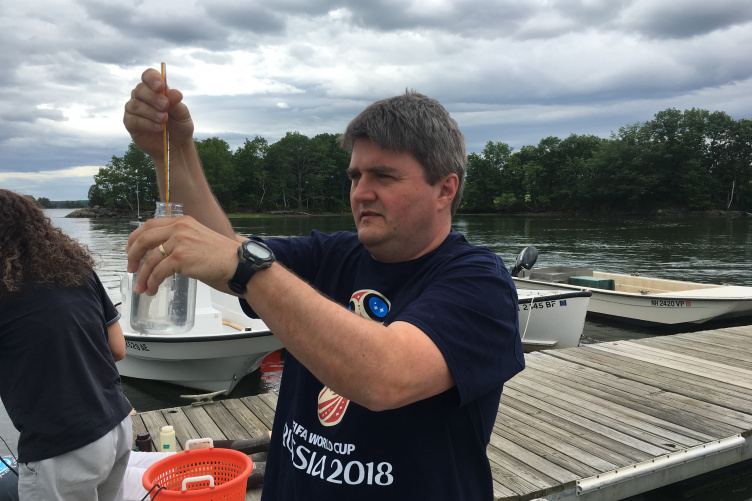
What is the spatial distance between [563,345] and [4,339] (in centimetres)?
1059

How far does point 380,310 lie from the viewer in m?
1.64

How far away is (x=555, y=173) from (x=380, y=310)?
311ft

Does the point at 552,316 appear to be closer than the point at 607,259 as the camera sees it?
Yes

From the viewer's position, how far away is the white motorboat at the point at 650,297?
12883 millimetres

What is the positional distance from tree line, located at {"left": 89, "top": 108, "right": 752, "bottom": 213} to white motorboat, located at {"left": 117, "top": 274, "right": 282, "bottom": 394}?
5037 cm

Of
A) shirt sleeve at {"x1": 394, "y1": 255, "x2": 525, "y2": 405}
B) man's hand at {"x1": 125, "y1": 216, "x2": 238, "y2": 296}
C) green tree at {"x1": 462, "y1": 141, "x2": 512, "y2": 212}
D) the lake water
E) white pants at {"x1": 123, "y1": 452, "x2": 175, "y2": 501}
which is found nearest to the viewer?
man's hand at {"x1": 125, "y1": 216, "x2": 238, "y2": 296}

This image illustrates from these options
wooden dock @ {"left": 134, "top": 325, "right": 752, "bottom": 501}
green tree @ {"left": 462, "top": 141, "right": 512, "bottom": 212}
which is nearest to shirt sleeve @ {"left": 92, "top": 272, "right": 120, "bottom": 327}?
wooden dock @ {"left": 134, "top": 325, "right": 752, "bottom": 501}

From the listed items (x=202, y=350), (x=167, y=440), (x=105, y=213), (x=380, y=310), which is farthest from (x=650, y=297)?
(x=105, y=213)

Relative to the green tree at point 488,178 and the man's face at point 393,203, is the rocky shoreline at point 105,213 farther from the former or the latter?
the man's face at point 393,203

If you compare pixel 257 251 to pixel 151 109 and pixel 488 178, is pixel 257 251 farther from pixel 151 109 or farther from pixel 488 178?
pixel 488 178

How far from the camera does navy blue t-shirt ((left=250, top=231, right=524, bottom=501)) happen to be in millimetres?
1280

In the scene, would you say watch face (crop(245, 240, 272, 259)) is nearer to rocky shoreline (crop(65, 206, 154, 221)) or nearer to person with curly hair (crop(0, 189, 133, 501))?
person with curly hair (crop(0, 189, 133, 501))

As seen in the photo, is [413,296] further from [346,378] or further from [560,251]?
[560,251]

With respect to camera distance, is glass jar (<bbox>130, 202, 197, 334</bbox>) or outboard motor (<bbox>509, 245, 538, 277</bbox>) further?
outboard motor (<bbox>509, 245, 538, 277</bbox>)
